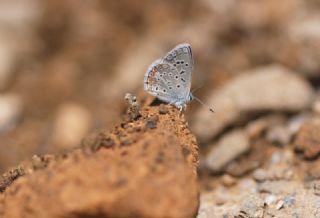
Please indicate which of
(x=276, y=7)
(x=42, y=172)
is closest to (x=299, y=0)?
(x=276, y=7)

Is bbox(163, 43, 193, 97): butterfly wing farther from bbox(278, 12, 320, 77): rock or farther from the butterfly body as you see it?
bbox(278, 12, 320, 77): rock

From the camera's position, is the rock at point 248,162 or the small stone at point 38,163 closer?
the small stone at point 38,163

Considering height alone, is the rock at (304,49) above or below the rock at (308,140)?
above

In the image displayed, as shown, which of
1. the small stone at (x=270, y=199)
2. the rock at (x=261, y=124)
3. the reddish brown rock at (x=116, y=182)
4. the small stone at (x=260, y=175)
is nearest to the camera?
the reddish brown rock at (x=116, y=182)

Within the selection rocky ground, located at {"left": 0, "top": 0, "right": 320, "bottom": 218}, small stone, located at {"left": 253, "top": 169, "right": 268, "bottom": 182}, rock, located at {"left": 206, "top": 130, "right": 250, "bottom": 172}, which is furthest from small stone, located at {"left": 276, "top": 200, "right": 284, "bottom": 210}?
rock, located at {"left": 206, "top": 130, "right": 250, "bottom": 172}

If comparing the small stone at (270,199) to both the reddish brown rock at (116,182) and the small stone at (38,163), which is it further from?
the small stone at (38,163)

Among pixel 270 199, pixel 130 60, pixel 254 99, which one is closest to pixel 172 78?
pixel 270 199

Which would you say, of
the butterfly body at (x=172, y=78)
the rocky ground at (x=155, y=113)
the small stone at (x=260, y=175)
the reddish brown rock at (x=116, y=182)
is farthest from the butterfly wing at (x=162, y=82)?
the small stone at (x=260, y=175)
